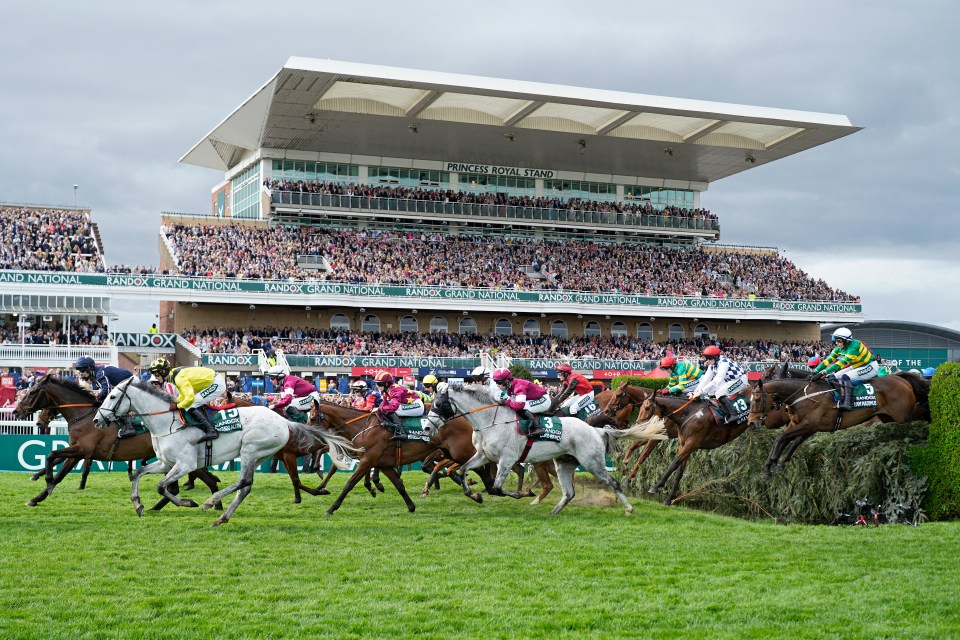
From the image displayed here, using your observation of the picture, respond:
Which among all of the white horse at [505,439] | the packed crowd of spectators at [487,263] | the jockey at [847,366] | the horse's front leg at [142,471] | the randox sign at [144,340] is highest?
the packed crowd of spectators at [487,263]

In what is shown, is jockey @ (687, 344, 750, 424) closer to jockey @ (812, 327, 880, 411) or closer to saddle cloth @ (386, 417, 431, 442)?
jockey @ (812, 327, 880, 411)

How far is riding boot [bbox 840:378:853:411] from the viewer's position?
1361 centimetres

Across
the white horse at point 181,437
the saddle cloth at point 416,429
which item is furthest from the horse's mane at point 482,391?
the white horse at point 181,437

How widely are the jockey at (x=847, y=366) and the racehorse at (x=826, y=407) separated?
137 mm

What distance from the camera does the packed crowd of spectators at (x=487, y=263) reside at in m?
42.0

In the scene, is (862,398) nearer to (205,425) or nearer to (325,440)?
(325,440)

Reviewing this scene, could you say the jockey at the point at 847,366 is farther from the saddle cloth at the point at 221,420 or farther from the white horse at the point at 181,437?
the saddle cloth at the point at 221,420

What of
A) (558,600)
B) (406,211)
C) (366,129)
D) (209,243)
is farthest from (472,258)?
(558,600)

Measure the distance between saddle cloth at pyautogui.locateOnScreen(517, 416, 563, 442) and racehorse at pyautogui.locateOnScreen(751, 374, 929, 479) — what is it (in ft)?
10.0

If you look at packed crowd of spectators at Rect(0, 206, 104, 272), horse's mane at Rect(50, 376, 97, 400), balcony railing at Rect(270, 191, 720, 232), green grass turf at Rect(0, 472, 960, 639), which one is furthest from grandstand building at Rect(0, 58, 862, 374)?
green grass turf at Rect(0, 472, 960, 639)

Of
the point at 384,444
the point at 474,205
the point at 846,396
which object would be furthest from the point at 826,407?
the point at 474,205

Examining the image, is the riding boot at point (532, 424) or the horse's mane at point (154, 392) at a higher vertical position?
the horse's mane at point (154, 392)

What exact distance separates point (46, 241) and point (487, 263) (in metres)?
19.3

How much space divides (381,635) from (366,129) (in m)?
39.0
